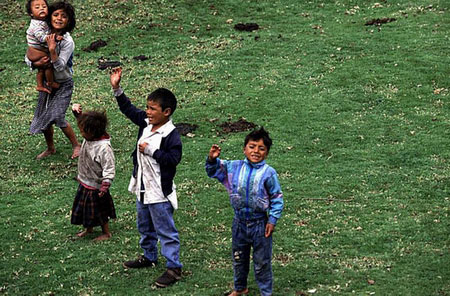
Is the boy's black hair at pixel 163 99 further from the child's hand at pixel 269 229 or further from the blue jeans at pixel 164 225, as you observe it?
the child's hand at pixel 269 229

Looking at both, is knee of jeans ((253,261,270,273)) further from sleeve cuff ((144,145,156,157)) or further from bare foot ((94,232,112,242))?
bare foot ((94,232,112,242))

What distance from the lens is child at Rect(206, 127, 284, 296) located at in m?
8.37

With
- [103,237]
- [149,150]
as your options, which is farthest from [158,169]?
[103,237]

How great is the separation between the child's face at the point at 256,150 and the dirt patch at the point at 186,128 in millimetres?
8469

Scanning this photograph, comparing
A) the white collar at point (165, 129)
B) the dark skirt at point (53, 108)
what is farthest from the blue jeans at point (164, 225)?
the dark skirt at point (53, 108)

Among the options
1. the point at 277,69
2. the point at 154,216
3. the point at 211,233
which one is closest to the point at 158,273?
the point at 154,216

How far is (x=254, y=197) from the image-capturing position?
329 inches

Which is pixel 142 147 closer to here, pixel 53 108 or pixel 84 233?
pixel 84 233

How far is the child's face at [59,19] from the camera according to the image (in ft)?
45.2

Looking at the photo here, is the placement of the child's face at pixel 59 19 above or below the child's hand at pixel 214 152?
above

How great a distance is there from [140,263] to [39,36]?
634 centimetres

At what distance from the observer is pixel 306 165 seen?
1466cm

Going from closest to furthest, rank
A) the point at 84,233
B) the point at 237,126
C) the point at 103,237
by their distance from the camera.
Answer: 1. the point at 103,237
2. the point at 84,233
3. the point at 237,126

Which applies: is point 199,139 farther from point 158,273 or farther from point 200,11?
point 200,11
